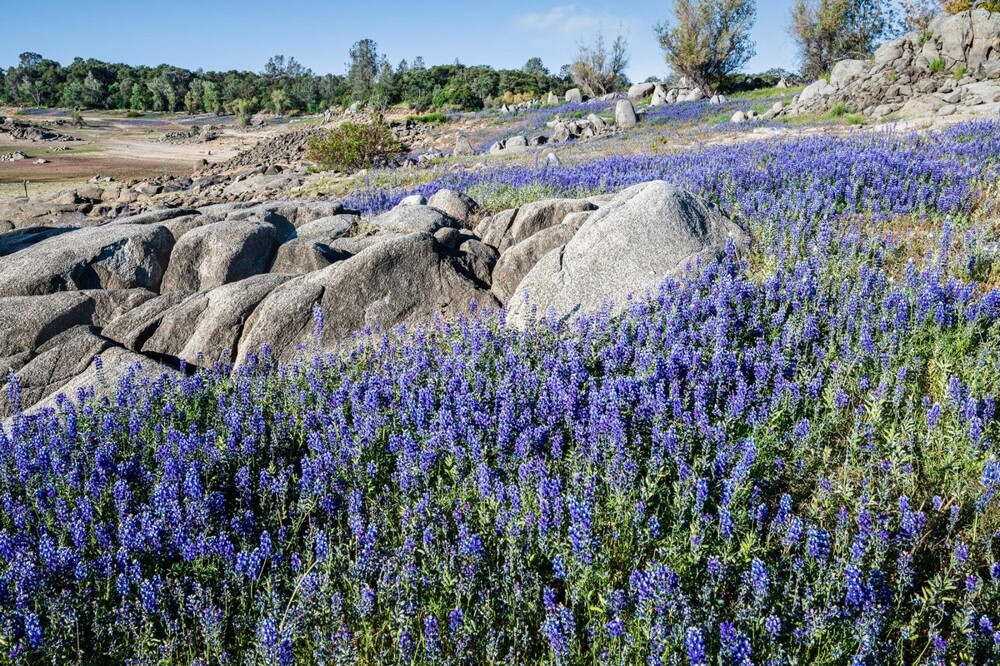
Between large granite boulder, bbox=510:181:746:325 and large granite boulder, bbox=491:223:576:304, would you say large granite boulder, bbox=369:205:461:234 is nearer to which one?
large granite boulder, bbox=491:223:576:304

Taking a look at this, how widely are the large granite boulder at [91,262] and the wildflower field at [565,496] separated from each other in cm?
350

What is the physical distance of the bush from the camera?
23828 millimetres

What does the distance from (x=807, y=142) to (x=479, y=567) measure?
435 inches

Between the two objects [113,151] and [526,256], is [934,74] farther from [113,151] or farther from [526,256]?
[113,151]

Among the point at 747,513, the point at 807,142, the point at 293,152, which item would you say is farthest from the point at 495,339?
the point at 293,152

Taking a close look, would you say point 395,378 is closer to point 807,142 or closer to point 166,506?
point 166,506

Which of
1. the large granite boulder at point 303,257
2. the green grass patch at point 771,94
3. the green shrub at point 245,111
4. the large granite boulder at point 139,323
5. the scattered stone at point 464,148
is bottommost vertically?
the large granite boulder at point 139,323

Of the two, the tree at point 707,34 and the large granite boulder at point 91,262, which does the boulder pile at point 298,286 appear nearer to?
the large granite boulder at point 91,262

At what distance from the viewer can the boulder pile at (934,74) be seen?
19266mm

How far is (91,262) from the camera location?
7.98 meters

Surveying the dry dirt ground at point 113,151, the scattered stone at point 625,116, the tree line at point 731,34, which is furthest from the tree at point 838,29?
the dry dirt ground at point 113,151

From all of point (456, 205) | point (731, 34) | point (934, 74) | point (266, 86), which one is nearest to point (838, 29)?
point (731, 34)

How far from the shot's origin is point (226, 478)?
3.87m

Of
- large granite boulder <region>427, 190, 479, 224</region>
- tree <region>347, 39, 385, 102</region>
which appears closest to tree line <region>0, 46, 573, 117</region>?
tree <region>347, 39, 385, 102</region>
